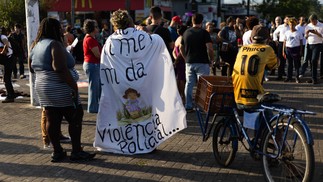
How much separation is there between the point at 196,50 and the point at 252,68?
3250 millimetres

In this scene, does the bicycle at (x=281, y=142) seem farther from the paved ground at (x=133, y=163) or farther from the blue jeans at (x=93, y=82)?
the blue jeans at (x=93, y=82)

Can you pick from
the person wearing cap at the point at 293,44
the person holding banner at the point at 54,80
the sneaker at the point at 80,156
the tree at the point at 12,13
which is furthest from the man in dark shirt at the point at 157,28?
the tree at the point at 12,13

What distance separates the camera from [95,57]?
26.6 feet

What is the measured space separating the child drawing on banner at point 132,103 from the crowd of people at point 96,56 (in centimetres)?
63

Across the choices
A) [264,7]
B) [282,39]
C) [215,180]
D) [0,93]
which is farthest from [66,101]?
[264,7]

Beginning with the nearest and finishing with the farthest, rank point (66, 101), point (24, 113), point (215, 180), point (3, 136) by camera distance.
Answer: point (215, 180) < point (66, 101) < point (3, 136) < point (24, 113)

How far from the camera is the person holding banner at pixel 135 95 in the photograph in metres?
5.82

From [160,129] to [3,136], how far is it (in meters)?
2.83

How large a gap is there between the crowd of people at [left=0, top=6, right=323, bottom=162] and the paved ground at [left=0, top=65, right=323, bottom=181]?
296 mm

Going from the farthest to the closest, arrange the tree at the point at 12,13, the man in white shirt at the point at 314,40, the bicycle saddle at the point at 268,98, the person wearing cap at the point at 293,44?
the tree at the point at 12,13 → the person wearing cap at the point at 293,44 → the man in white shirt at the point at 314,40 → the bicycle saddle at the point at 268,98

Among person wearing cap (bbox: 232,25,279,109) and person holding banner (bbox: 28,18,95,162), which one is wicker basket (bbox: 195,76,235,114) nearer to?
person wearing cap (bbox: 232,25,279,109)

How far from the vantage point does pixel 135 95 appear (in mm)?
5887

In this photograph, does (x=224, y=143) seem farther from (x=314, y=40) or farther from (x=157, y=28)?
(x=314, y=40)

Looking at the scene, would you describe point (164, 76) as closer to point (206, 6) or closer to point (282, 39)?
point (282, 39)
